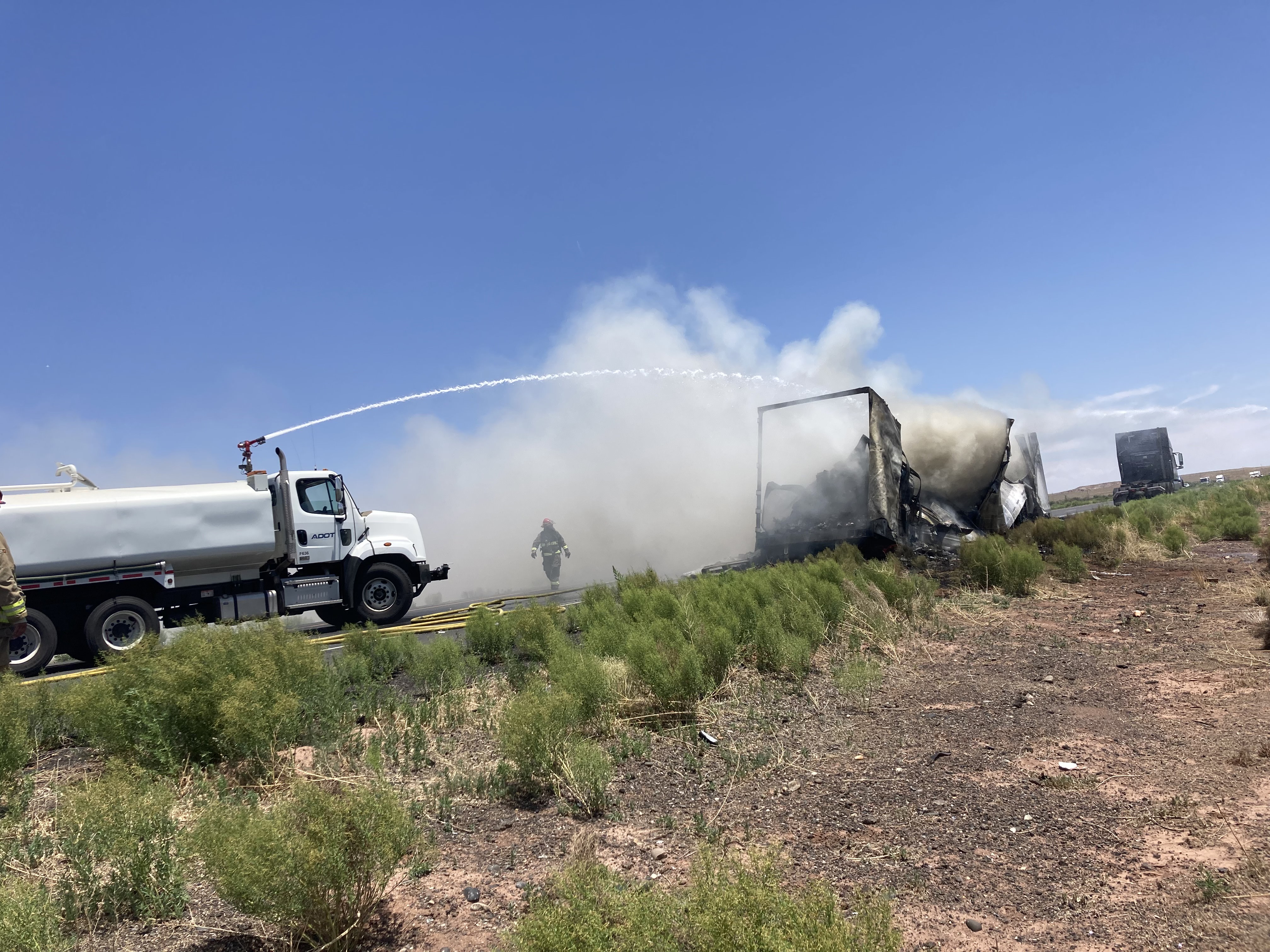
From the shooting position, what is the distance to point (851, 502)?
14.0 m

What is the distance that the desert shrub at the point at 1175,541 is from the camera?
1459cm

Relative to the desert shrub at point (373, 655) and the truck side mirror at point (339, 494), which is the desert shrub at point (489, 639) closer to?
the desert shrub at point (373, 655)

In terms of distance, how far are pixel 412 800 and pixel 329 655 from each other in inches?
244

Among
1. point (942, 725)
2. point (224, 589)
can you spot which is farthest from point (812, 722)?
point (224, 589)

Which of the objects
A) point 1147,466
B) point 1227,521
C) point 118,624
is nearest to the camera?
point 118,624

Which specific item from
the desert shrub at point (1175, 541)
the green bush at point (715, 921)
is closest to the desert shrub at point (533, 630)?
the green bush at point (715, 921)

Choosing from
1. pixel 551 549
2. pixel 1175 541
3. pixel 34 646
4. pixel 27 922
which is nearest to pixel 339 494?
pixel 34 646

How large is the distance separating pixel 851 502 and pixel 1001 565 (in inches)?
121

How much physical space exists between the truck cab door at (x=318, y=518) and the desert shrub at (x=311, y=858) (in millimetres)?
11255

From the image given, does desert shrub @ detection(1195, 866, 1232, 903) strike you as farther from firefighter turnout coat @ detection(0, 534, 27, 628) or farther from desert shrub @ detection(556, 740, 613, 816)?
firefighter turnout coat @ detection(0, 534, 27, 628)

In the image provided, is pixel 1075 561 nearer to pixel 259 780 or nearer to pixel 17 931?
pixel 259 780

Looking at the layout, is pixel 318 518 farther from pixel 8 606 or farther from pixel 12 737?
pixel 12 737

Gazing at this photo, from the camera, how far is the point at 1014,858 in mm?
3396

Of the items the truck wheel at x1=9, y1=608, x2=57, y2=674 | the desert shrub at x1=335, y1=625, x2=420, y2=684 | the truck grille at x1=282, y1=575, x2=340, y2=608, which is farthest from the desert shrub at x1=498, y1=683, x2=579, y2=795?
the truck grille at x1=282, y1=575, x2=340, y2=608
